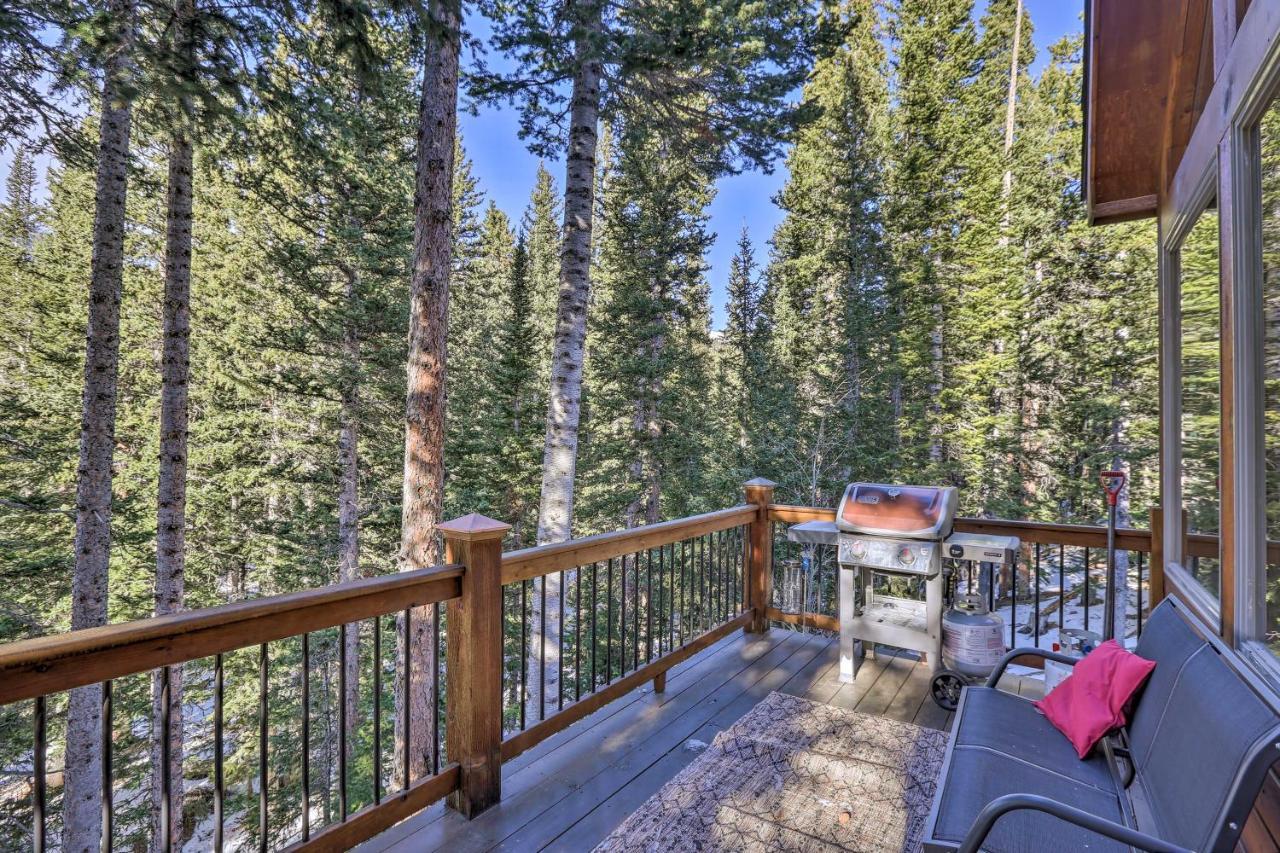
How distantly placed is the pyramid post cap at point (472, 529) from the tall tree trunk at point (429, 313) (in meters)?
3.18

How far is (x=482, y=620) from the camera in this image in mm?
2188

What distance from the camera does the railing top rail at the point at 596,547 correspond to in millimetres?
2393

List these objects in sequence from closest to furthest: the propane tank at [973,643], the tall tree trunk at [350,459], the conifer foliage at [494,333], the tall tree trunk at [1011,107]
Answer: the propane tank at [973,643] < the conifer foliage at [494,333] < the tall tree trunk at [350,459] < the tall tree trunk at [1011,107]

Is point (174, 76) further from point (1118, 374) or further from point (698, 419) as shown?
point (698, 419)

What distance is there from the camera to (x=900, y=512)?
3.20 metres

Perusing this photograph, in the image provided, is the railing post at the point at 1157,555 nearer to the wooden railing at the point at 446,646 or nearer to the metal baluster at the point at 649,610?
the wooden railing at the point at 446,646

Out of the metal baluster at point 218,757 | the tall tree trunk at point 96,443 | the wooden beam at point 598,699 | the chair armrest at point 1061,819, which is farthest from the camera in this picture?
the tall tree trunk at point 96,443

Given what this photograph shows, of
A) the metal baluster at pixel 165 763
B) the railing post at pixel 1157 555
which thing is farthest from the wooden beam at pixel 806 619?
the metal baluster at pixel 165 763

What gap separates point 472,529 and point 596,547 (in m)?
0.77

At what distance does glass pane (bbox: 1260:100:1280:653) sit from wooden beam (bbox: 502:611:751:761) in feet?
7.89

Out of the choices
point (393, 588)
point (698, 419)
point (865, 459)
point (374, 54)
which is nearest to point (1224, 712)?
point (393, 588)

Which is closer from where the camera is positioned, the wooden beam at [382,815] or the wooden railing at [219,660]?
the wooden railing at [219,660]

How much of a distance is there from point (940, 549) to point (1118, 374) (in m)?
7.66

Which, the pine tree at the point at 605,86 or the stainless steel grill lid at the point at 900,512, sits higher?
the pine tree at the point at 605,86
